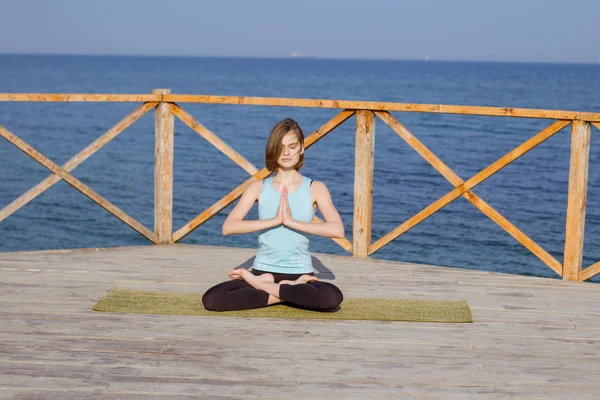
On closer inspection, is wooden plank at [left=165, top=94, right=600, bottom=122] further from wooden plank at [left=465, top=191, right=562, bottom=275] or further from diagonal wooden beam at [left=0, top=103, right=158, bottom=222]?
wooden plank at [left=465, top=191, right=562, bottom=275]

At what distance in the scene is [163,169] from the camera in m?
7.00

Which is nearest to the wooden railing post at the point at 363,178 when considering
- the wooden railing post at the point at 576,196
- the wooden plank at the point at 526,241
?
the wooden plank at the point at 526,241

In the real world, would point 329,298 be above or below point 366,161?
below

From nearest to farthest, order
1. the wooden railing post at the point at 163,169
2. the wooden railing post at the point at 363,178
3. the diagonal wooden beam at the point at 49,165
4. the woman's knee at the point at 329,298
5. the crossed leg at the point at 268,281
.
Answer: the woman's knee at the point at 329,298 → the crossed leg at the point at 268,281 → the wooden railing post at the point at 363,178 → the diagonal wooden beam at the point at 49,165 → the wooden railing post at the point at 163,169

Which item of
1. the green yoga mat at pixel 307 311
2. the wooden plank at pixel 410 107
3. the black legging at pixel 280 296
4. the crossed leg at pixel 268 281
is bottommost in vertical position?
the green yoga mat at pixel 307 311

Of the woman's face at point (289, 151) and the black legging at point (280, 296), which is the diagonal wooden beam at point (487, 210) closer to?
the woman's face at point (289, 151)

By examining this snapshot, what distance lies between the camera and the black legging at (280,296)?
4.82m

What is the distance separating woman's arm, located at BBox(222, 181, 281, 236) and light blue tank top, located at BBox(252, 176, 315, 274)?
0.16ft

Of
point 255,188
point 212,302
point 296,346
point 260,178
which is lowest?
point 296,346

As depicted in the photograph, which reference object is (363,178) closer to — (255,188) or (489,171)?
(489,171)

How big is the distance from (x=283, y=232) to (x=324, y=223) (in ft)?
0.74

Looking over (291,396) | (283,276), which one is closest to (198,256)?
(283,276)

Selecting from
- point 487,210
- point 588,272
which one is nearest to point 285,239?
point 487,210

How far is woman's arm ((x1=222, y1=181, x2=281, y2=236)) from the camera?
15.9 feet
